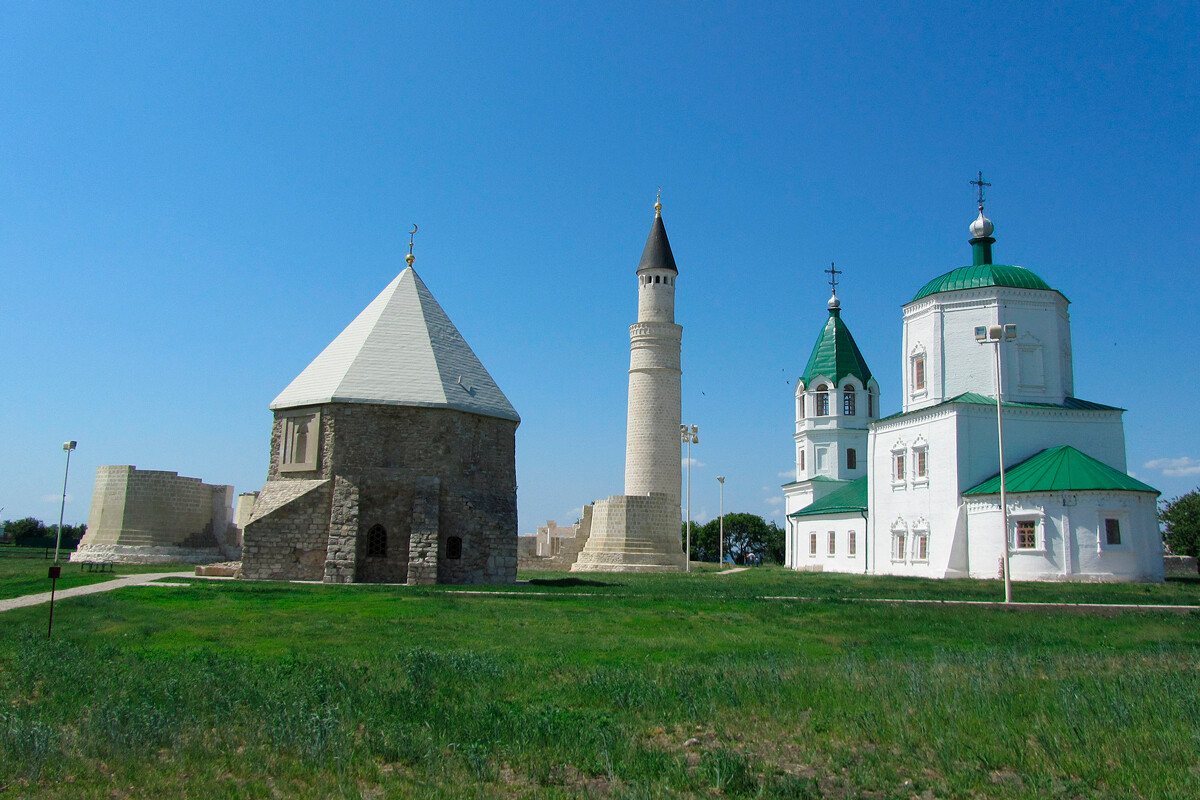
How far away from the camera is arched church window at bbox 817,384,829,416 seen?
169 feet

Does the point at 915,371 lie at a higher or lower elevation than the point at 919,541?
higher

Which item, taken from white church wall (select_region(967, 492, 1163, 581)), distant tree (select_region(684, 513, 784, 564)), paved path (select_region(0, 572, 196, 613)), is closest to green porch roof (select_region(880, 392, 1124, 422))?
white church wall (select_region(967, 492, 1163, 581))

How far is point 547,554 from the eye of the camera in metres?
47.9

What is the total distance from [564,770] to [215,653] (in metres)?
6.15

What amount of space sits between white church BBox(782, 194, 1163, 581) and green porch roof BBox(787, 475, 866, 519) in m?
1.36

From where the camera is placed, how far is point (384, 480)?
25188 millimetres

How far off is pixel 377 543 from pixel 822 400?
3312 cm

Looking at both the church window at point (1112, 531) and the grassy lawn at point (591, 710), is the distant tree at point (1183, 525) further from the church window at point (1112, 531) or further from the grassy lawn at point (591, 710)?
the grassy lawn at point (591, 710)

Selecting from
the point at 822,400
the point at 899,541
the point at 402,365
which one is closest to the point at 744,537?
the point at 822,400

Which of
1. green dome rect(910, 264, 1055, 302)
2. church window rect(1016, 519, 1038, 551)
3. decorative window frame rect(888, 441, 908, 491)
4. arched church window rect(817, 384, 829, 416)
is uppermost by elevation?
green dome rect(910, 264, 1055, 302)

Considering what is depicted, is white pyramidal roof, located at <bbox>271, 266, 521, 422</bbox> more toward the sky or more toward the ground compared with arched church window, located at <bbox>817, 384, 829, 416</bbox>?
more toward the ground

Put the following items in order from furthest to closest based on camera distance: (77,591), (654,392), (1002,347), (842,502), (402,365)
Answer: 1. (654,392)
2. (842,502)
3. (1002,347)
4. (402,365)
5. (77,591)

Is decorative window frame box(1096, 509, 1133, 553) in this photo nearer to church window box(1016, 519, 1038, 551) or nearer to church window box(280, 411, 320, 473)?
church window box(1016, 519, 1038, 551)

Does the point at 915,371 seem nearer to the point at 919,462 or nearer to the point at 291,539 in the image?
the point at 919,462
